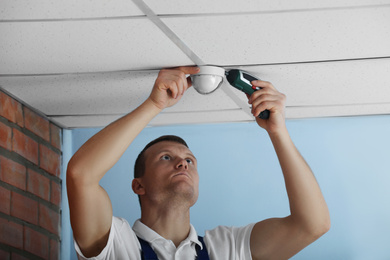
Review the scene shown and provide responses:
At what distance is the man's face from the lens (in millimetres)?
2037

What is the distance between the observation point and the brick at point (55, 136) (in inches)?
94.6

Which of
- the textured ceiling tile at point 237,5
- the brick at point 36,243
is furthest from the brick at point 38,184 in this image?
the textured ceiling tile at point 237,5

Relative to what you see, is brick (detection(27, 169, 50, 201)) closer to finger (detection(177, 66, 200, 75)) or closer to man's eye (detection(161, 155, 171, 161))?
man's eye (detection(161, 155, 171, 161))

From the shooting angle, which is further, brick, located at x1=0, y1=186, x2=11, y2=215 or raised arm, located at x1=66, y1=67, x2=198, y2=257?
brick, located at x1=0, y1=186, x2=11, y2=215

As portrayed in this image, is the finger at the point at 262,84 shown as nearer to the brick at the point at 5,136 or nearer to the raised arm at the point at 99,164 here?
the raised arm at the point at 99,164

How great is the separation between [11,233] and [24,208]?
127 millimetres

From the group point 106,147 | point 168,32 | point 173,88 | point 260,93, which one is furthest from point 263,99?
point 106,147

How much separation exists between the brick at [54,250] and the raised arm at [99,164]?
558mm

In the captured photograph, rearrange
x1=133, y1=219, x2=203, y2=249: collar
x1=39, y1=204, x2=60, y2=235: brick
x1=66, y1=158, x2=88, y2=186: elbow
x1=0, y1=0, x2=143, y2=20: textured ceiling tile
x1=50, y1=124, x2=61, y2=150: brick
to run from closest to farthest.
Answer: x1=0, y1=0, x2=143, y2=20: textured ceiling tile < x1=66, y1=158, x2=88, y2=186: elbow < x1=133, y1=219, x2=203, y2=249: collar < x1=39, y1=204, x2=60, y2=235: brick < x1=50, y1=124, x2=61, y2=150: brick

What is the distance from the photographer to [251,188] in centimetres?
245

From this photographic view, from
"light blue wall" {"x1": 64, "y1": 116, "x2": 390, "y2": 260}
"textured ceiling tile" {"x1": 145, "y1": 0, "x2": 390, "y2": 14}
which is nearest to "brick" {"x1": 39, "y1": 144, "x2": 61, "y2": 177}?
"light blue wall" {"x1": 64, "y1": 116, "x2": 390, "y2": 260}

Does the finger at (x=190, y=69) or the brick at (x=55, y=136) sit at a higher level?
the brick at (x=55, y=136)

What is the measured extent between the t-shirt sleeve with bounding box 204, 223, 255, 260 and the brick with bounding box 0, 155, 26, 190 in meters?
0.65

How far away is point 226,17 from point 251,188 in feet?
3.31
